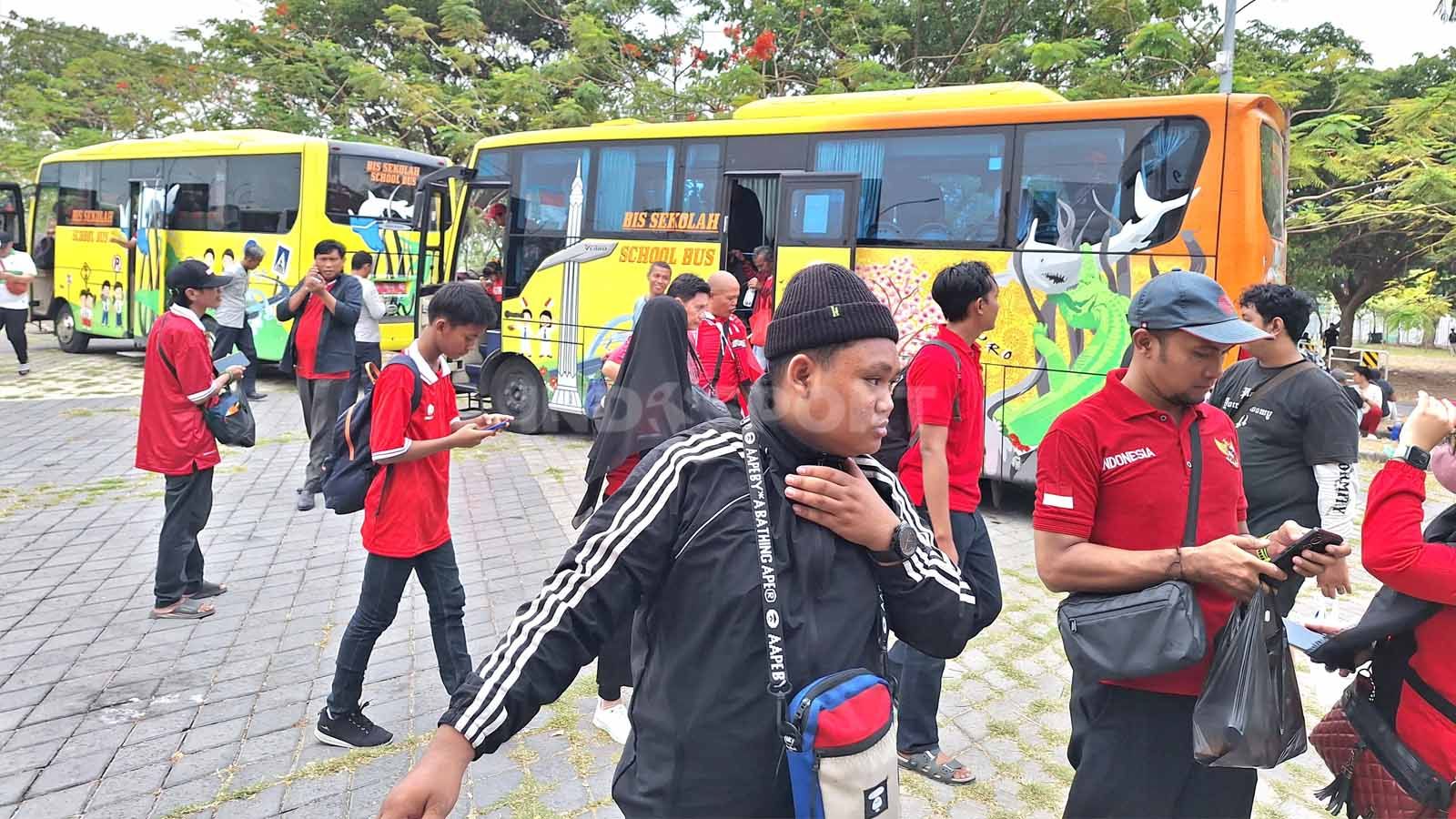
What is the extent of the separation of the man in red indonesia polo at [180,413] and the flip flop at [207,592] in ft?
0.56

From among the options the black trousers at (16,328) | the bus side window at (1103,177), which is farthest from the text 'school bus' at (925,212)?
the black trousers at (16,328)

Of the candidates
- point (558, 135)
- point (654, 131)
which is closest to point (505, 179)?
point (558, 135)

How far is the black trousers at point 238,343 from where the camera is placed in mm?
11477

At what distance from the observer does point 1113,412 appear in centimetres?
245

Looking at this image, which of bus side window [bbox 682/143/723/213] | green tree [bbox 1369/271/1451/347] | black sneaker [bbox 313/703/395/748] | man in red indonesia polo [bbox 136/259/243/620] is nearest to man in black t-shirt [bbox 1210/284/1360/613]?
black sneaker [bbox 313/703/395/748]

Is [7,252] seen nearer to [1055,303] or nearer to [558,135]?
[558,135]

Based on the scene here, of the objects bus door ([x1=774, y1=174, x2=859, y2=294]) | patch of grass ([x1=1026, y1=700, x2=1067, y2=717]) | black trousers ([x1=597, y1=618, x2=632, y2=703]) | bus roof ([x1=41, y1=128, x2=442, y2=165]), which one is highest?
bus roof ([x1=41, y1=128, x2=442, y2=165])

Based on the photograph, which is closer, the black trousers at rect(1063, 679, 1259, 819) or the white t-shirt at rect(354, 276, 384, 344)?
the black trousers at rect(1063, 679, 1259, 819)

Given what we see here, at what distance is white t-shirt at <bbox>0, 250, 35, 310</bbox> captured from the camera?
13039mm

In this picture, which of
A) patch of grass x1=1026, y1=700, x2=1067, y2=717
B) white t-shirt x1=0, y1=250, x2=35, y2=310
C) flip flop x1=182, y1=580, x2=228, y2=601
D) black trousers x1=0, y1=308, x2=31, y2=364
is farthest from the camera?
black trousers x1=0, y1=308, x2=31, y2=364

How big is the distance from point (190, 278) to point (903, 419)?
372 cm

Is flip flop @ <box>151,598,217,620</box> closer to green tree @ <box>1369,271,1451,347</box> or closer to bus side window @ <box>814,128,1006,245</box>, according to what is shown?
bus side window @ <box>814,128,1006,245</box>

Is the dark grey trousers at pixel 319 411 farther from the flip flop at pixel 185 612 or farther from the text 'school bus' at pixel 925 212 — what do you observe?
the text 'school bus' at pixel 925 212

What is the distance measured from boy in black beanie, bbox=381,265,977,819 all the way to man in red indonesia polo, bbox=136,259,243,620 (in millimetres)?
4158
